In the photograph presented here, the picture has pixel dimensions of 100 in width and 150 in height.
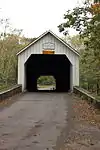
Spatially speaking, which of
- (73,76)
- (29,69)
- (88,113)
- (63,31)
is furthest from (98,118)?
(29,69)

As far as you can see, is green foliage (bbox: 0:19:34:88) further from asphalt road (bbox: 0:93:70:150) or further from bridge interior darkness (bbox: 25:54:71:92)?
asphalt road (bbox: 0:93:70:150)

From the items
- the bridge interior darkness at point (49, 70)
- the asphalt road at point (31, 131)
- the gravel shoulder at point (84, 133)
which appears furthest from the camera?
the bridge interior darkness at point (49, 70)

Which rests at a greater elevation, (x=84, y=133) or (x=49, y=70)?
(x=49, y=70)

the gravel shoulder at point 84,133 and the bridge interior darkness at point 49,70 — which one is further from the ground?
the bridge interior darkness at point 49,70

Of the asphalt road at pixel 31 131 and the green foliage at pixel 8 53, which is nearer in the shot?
the asphalt road at pixel 31 131

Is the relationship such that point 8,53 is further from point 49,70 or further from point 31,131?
point 31,131

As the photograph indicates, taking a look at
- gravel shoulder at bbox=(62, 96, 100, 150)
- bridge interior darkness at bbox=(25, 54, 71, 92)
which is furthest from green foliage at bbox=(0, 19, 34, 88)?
gravel shoulder at bbox=(62, 96, 100, 150)

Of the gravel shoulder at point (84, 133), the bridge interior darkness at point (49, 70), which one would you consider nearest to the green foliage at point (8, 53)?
the bridge interior darkness at point (49, 70)

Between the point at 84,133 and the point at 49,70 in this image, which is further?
the point at 49,70

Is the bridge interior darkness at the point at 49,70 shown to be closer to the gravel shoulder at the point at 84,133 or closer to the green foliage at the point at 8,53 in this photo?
the green foliage at the point at 8,53

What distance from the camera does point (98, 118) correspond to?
→ 45.8ft

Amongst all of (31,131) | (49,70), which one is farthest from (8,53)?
(31,131)

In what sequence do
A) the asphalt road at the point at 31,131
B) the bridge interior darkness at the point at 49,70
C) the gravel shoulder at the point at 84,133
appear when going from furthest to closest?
1. the bridge interior darkness at the point at 49,70
2. the gravel shoulder at the point at 84,133
3. the asphalt road at the point at 31,131

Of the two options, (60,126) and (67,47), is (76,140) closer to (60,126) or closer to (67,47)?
(60,126)
